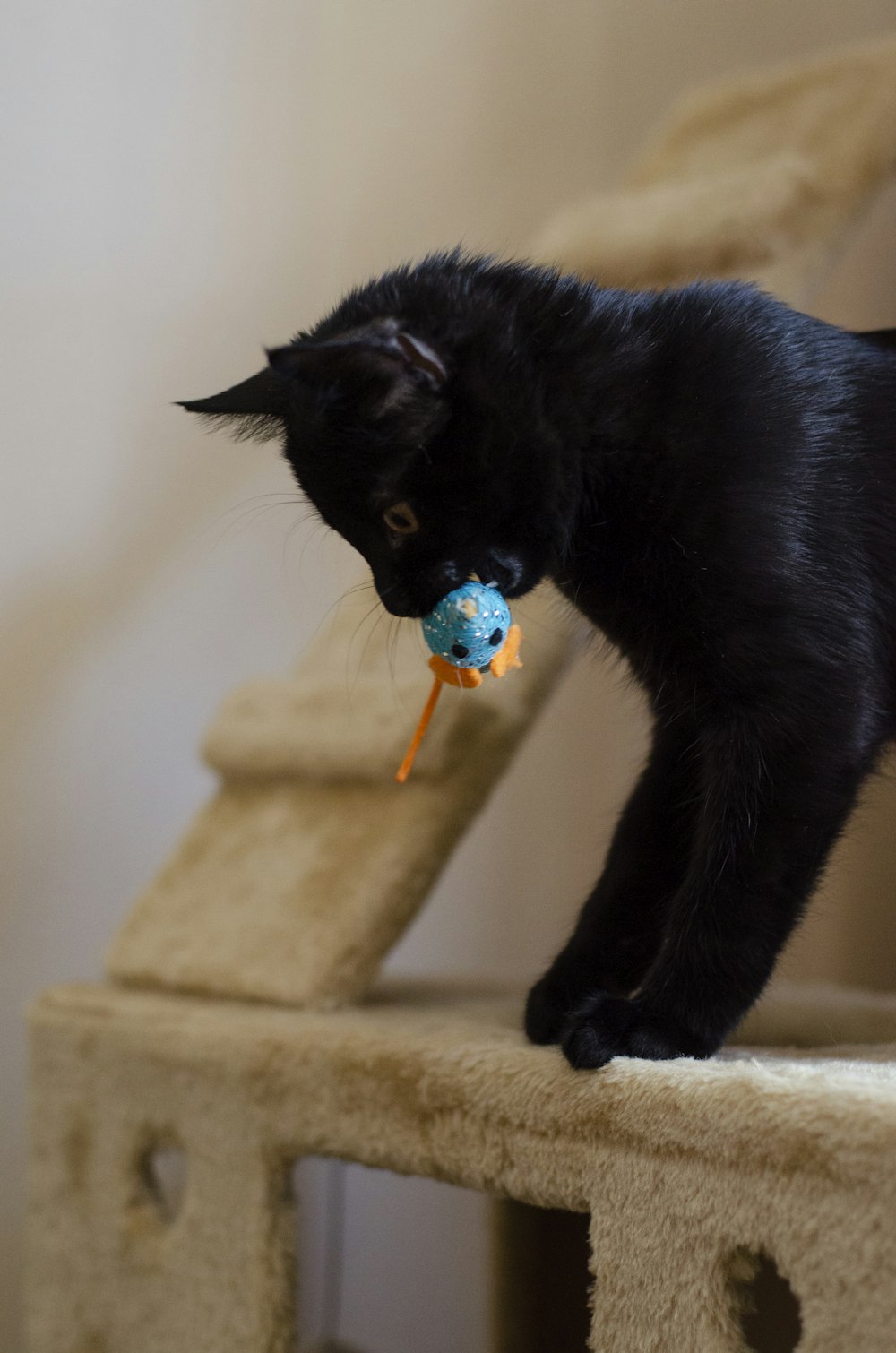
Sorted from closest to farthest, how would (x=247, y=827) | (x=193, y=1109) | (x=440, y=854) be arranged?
(x=193, y=1109) < (x=440, y=854) < (x=247, y=827)

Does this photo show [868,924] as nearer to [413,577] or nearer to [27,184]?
[413,577]

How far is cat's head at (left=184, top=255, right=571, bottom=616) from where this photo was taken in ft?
2.30

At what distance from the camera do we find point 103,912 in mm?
1408

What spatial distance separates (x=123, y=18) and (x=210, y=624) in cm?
70

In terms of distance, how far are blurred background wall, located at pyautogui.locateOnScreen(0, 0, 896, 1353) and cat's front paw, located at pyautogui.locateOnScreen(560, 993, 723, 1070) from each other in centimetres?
61

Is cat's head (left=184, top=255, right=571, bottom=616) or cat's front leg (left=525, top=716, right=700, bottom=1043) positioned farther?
cat's front leg (left=525, top=716, right=700, bottom=1043)

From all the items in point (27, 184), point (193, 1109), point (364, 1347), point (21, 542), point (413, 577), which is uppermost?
point (27, 184)

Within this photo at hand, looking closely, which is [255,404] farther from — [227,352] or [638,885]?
[227,352]

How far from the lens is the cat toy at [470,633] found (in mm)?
707

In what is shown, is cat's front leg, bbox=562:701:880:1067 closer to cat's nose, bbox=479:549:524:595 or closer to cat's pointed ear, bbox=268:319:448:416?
cat's nose, bbox=479:549:524:595

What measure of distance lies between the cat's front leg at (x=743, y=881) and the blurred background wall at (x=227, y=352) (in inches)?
23.4

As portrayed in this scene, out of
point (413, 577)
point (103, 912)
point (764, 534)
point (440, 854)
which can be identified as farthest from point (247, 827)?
point (764, 534)

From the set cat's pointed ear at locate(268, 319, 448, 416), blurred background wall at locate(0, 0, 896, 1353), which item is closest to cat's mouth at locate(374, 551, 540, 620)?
cat's pointed ear at locate(268, 319, 448, 416)

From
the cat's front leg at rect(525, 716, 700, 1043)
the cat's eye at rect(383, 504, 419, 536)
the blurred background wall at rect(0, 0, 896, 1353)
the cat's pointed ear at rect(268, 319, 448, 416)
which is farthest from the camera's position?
the blurred background wall at rect(0, 0, 896, 1353)
